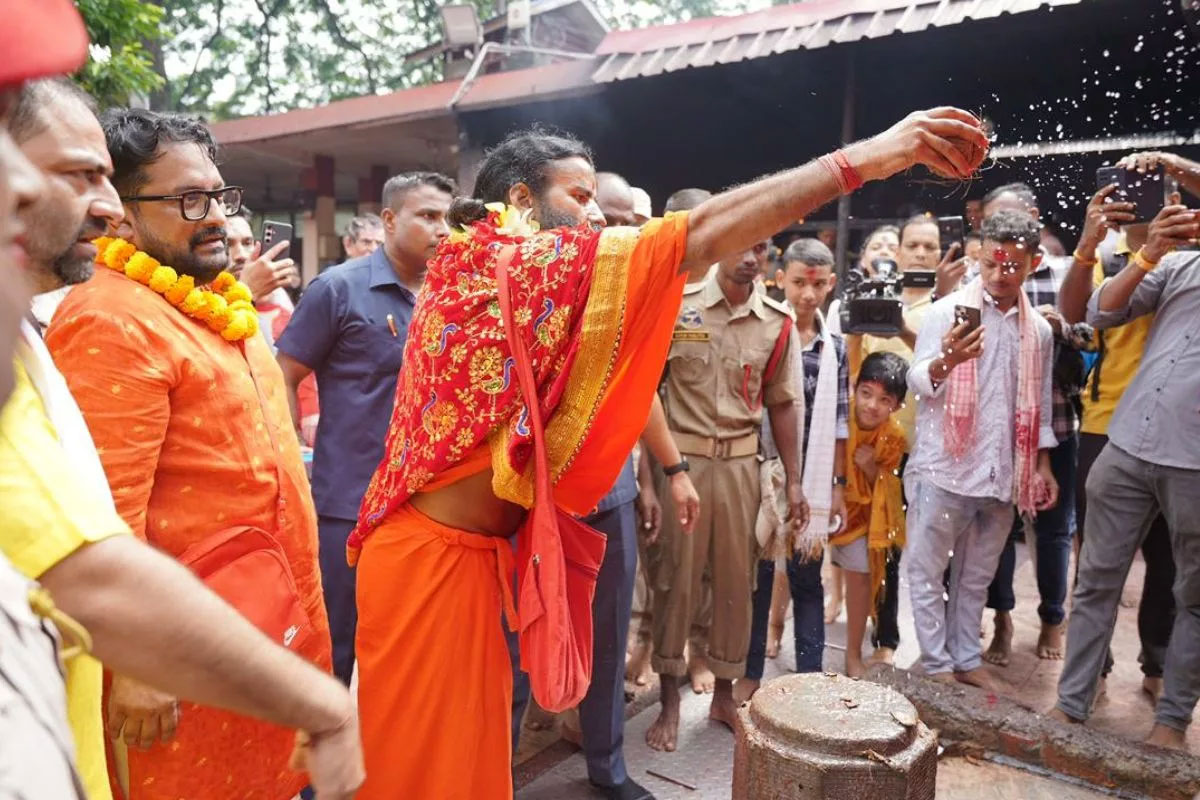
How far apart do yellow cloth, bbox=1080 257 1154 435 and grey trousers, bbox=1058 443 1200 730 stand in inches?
23.0

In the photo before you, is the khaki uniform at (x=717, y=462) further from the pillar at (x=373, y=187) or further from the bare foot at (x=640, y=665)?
the pillar at (x=373, y=187)

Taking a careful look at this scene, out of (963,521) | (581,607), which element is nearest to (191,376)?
(581,607)

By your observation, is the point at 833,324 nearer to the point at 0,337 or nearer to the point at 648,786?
the point at 648,786

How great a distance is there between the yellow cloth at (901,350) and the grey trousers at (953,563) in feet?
1.51

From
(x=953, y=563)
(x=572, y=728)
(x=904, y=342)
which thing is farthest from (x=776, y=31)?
(x=572, y=728)

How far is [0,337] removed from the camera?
72cm

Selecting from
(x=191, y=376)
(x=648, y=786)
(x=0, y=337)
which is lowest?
(x=648, y=786)

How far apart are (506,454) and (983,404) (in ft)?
8.77

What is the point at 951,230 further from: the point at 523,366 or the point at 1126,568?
the point at 523,366

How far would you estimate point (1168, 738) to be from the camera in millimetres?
3264

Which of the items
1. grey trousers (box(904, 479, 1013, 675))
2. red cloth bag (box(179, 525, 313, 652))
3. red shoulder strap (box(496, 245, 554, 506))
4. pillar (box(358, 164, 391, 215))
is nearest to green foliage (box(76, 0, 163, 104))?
pillar (box(358, 164, 391, 215))

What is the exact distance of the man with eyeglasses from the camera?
5.52 feet

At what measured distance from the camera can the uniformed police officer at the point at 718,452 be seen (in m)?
3.46

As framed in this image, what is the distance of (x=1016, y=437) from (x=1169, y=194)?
3.66 ft
